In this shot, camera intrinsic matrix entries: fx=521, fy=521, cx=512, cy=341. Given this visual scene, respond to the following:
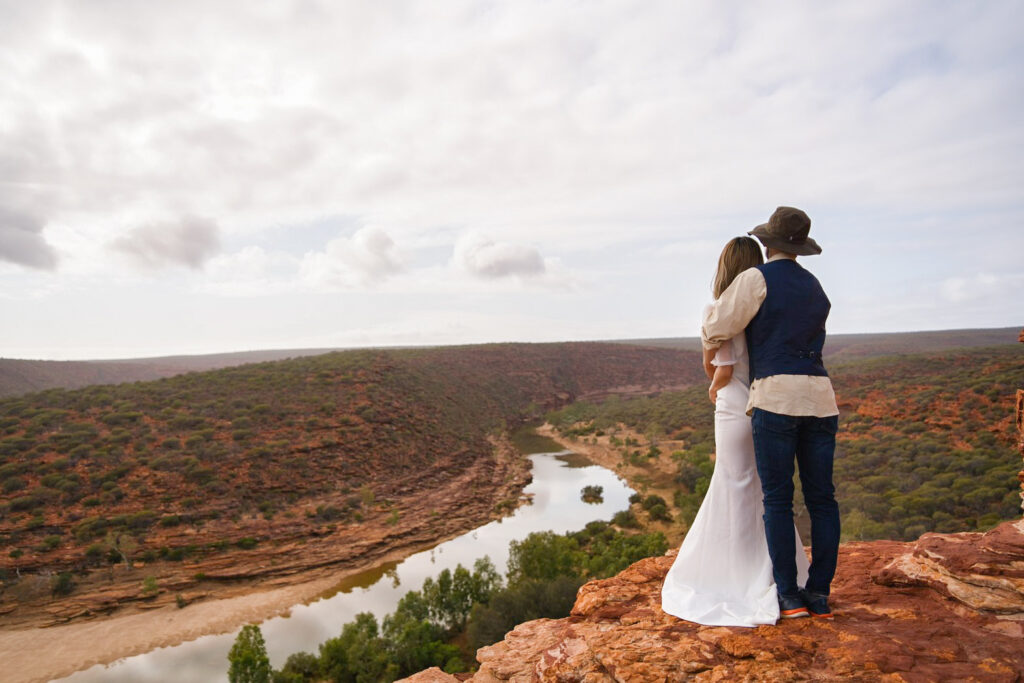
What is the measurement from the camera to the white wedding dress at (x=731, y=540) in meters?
3.18

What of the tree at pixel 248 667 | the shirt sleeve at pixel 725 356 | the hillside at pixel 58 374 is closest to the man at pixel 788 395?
the shirt sleeve at pixel 725 356

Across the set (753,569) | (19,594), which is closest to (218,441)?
(19,594)

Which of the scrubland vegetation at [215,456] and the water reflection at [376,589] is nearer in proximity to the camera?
→ the water reflection at [376,589]

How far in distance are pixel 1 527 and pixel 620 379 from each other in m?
57.9

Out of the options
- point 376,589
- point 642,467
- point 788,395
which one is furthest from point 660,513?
point 788,395

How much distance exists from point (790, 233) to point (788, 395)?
0.95 metres

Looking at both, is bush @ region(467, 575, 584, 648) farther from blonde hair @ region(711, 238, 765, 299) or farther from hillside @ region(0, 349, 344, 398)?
hillside @ region(0, 349, 344, 398)

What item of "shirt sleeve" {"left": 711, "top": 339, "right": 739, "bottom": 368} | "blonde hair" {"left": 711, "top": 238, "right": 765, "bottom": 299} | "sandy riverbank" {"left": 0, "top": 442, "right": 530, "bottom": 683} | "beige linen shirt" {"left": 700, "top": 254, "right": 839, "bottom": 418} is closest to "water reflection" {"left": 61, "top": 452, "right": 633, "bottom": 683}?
"sandy riverbank" {"left": 0, "top": 442, "right": 530, "bottom": 683}

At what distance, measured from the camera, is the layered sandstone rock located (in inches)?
98.9

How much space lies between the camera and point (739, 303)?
296cm

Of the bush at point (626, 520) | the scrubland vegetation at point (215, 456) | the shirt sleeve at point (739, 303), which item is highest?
the shirt sleeve at point (739, 303)

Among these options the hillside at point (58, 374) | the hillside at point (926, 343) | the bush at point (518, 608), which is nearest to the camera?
the bush at point (518, 608)

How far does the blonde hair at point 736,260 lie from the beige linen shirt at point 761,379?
11cm

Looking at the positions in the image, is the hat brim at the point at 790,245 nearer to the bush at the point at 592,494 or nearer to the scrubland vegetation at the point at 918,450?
the scrubland vegetation at the point at 918,450
